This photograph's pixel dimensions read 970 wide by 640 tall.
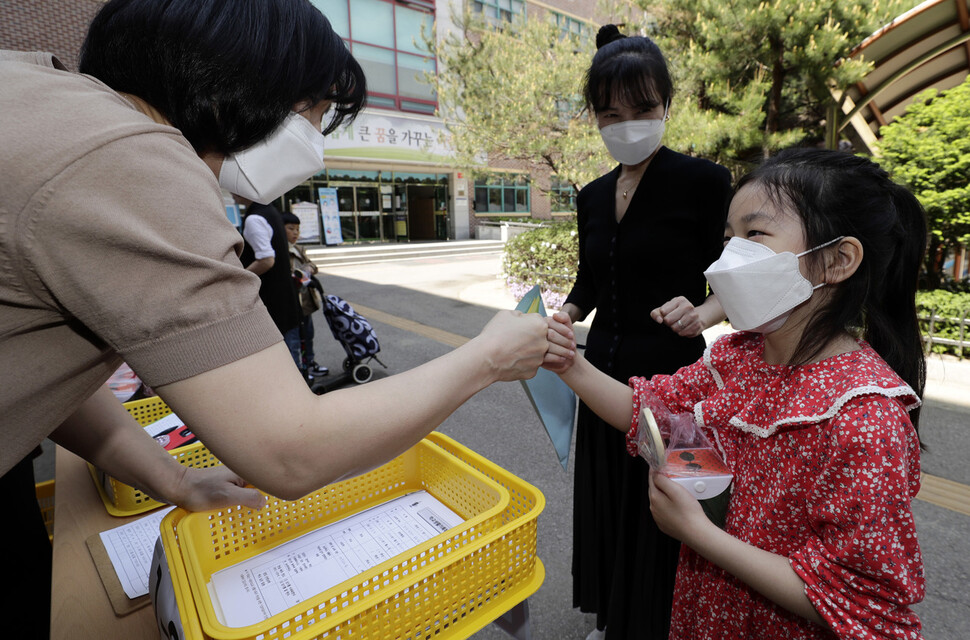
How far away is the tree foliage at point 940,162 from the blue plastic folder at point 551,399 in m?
5.09

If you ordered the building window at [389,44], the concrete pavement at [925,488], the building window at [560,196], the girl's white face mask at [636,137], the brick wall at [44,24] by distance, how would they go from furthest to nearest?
the building window at [389,44] < the brick wall at [44,24] < the building window at [560,196] < the concrete pavement at [925,488] < the girl's white face mask at [636,137]

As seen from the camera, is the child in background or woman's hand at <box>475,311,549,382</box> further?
the child in background

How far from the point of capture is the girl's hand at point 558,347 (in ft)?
4.26

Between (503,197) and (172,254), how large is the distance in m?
22.9

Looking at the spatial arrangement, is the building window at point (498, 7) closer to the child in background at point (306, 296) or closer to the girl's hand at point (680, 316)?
the child in background at point (306, 296)

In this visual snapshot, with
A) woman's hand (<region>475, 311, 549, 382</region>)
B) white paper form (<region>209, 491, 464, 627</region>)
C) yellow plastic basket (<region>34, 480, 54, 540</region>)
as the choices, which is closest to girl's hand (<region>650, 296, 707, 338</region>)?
woman's hand (<region>475, 311, 549, 382</region>)

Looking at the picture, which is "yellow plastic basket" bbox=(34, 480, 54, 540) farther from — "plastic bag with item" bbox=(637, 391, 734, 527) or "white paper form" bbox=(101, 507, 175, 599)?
"plastic bag with item" bbox=(637, 391, 734, 527)

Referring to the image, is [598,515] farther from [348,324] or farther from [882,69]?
[882,69]

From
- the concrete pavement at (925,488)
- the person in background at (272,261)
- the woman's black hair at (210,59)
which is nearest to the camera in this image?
the woman's black hair at (210,59)

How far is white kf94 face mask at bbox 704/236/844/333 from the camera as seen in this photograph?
44.4 inches

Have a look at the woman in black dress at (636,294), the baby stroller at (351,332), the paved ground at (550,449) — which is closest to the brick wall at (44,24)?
the paved ground at (550,449)

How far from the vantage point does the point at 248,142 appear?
96cm

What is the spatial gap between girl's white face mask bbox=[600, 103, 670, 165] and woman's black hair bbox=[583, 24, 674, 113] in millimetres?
66

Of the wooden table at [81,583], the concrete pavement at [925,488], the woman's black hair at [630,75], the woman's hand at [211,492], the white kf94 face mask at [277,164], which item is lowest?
the concrete pavement at [925,488]
